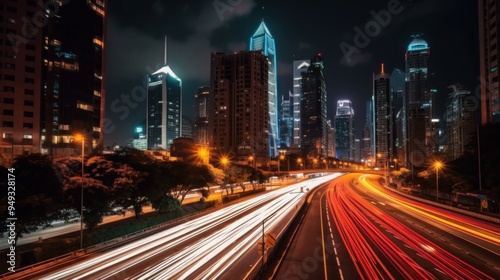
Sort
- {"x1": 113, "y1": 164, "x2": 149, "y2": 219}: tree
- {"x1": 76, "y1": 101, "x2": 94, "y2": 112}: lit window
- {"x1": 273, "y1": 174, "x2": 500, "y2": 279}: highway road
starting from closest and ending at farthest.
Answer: {"x1": 273, "y1": 174, "x2": 500, "y2": 279}: highway road
{"x1": 113, "y1": 164, "x2": 149, "y2": 219}: tree
{"x1": 76, "y1": 101, "x2": 94, "y2": 112}: lit window

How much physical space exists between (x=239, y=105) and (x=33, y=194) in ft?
482

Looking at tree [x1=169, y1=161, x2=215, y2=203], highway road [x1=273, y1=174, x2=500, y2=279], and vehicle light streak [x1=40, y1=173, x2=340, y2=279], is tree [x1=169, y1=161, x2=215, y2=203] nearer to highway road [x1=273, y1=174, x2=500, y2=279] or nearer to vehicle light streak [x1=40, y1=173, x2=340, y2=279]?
vehicle light streak [x1=40, y1=173, x2=340, y2=279]

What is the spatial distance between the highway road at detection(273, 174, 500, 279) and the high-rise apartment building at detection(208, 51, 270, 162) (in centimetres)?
12474

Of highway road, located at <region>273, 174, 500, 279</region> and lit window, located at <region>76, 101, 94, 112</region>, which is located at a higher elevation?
lit window, located at <region>76, 101, 94, 112</region>

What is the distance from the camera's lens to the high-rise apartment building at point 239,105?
168 meters

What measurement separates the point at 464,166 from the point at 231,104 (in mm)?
128738

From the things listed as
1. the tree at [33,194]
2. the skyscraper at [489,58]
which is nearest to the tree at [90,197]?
the tree at [33,194]

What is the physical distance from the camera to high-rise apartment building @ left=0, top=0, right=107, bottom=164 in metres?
80.1

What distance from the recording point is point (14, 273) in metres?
20.4

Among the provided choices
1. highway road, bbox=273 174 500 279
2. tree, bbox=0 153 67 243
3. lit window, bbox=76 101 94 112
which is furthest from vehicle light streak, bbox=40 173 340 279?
lit window, bbox=76 101 94 112

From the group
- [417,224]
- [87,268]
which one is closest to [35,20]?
[87,268]

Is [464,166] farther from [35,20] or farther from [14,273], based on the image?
[35,20]

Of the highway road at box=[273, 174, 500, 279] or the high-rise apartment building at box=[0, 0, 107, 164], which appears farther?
the high-rise apartment building at box=[0, 0, 107, 164]

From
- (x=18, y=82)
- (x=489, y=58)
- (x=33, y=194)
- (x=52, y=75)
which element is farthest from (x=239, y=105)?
(x=33, y=194)
